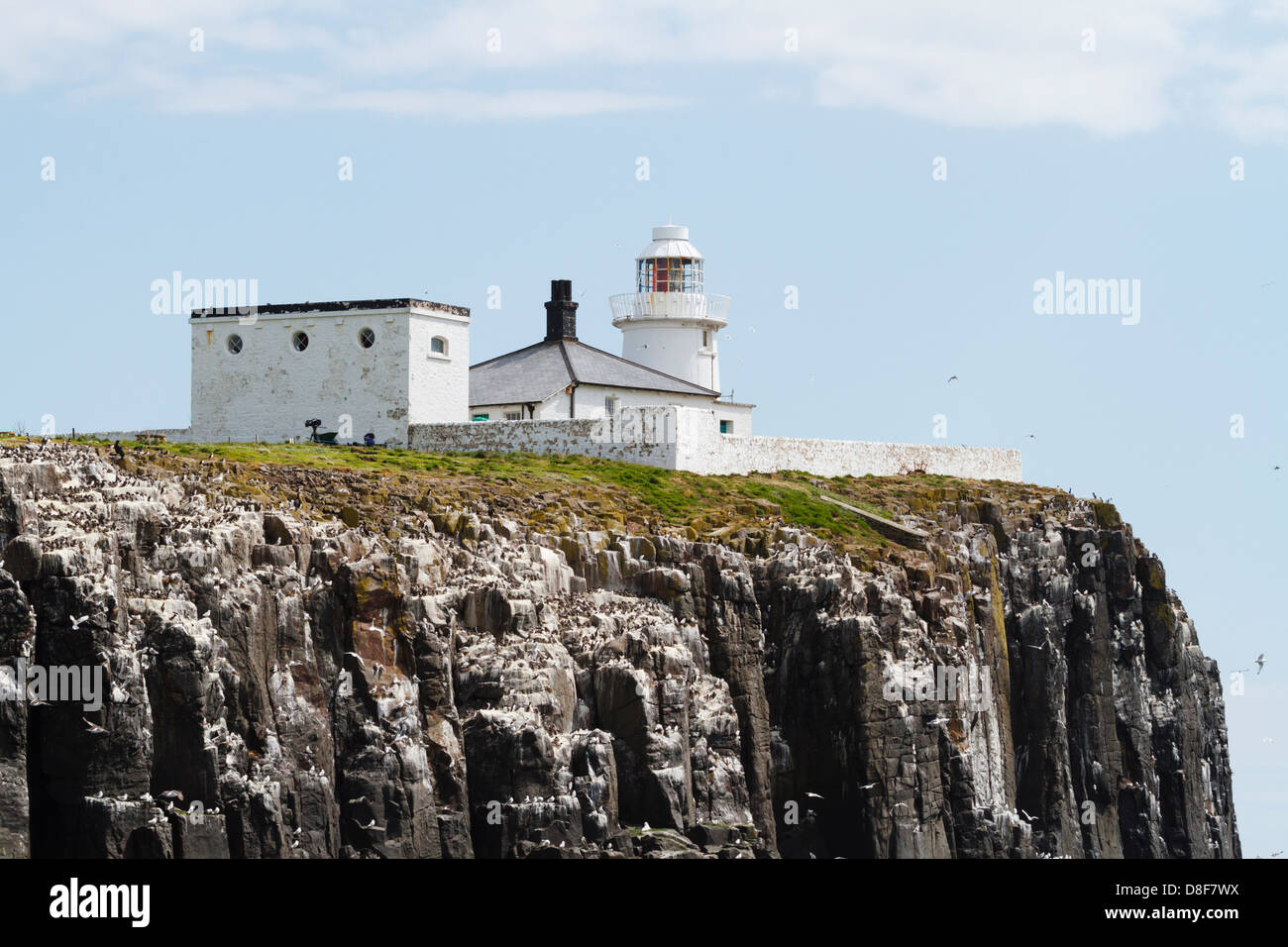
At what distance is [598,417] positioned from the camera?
237 ft

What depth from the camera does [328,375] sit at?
71.1m

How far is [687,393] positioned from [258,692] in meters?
31.2

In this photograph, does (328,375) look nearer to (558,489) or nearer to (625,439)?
(625,439)

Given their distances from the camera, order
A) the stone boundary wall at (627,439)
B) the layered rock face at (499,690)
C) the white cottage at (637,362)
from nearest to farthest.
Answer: the layered rock face at (499,690) → the stone boundary wall at (627,439) → the white cottage at (637,362)

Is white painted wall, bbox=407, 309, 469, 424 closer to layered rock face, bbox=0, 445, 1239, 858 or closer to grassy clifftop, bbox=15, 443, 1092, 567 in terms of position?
grassy clifftop, bbox=15, 443, 1092, 567

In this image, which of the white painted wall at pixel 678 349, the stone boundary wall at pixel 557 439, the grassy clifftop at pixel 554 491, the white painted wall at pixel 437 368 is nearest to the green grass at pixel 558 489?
the grassy clifftop at pixel 554 491

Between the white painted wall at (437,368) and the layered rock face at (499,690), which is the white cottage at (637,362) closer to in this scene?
the white painted wall at (437,368)

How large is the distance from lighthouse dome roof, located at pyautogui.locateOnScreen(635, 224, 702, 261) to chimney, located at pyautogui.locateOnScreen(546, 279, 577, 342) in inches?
Answer: 171

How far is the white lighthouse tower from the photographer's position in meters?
84.8

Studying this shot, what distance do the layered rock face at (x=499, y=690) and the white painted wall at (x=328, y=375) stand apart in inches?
501

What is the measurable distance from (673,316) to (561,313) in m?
4.83

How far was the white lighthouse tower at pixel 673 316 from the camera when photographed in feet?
278

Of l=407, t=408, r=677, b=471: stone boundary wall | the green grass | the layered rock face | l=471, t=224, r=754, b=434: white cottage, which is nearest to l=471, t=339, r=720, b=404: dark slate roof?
l=471, t=224, r=754, b=434: white cottage
